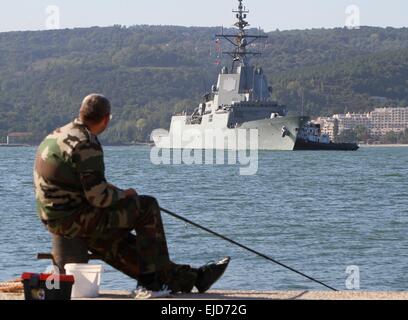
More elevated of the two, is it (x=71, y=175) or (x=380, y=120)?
(x=71, y=175)

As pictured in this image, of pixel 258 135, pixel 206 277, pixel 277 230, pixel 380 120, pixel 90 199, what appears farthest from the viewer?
pixel 380 120

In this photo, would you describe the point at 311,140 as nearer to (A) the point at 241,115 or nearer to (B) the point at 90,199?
(A) the point at 241,115

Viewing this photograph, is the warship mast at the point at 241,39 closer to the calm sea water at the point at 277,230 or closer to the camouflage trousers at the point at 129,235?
the calm sea water at the point at 277,230

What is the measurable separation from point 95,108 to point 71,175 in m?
0.39

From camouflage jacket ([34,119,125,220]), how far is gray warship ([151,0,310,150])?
77.5m

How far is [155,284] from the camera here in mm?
7035

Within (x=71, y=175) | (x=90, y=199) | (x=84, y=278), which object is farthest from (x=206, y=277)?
(x=71, y=175)

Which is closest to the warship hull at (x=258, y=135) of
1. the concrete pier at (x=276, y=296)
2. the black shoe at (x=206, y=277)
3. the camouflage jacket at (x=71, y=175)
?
the black shoe at (x=206, y=277)

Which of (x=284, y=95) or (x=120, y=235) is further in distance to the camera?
(x=284, y=95)

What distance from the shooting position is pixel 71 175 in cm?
685

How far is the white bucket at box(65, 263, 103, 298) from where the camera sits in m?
6.85
